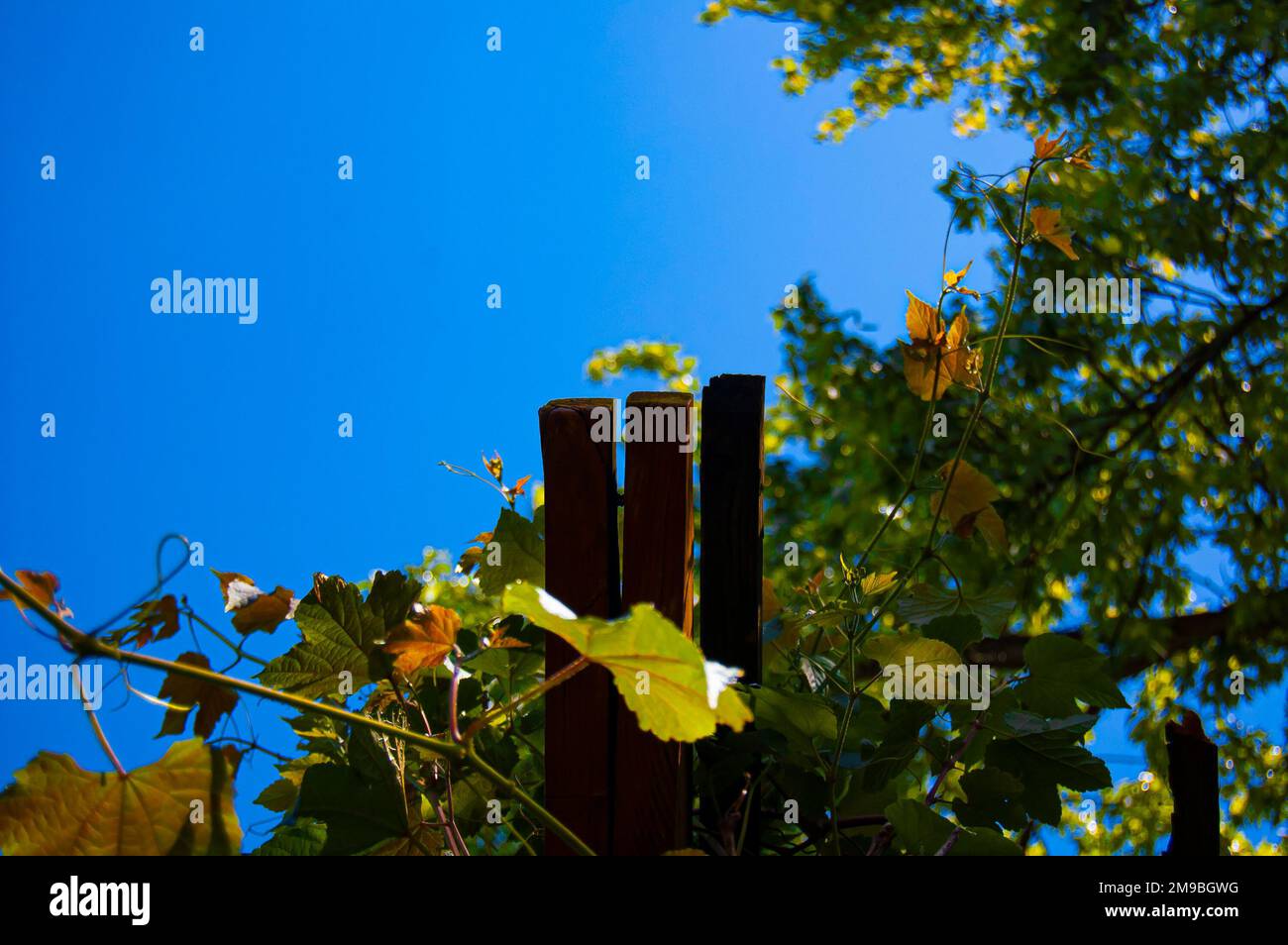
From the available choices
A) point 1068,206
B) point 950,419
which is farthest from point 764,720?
point 1068,206

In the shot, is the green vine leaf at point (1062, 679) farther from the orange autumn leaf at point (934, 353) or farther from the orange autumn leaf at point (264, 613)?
the orange autumn leaf at point (264, 613)

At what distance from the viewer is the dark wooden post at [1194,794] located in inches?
29.4

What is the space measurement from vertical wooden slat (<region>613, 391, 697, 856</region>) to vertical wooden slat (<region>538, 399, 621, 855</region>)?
11 millimetres

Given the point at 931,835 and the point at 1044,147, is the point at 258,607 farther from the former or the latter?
the point at 1044,147

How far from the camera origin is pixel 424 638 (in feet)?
2.03

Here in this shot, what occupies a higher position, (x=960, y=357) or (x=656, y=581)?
(x=960, y=357)

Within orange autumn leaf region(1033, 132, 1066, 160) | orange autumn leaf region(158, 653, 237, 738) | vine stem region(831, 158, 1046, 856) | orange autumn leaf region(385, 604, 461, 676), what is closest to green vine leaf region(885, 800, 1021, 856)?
vine stem region(831, 158, 1046, 856)

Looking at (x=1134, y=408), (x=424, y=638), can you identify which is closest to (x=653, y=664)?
(x=424, y=638)

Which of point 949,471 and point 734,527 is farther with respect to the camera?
point 949,471

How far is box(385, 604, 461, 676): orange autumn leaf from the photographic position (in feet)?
2.00

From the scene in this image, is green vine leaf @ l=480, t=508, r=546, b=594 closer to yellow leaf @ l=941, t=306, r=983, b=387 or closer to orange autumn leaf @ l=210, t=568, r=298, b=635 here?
orange autumn leaf @ l=210, t=568, r=298, b=635

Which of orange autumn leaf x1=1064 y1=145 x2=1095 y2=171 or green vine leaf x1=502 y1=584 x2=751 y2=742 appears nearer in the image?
green vine leaf x1=502 y1=584 x2=751 y2=742

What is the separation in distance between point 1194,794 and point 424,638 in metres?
0.54

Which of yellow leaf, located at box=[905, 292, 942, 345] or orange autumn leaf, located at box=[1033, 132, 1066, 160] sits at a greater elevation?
orange autumn leaf, located at box=[1033, 132, 1066, 160]
